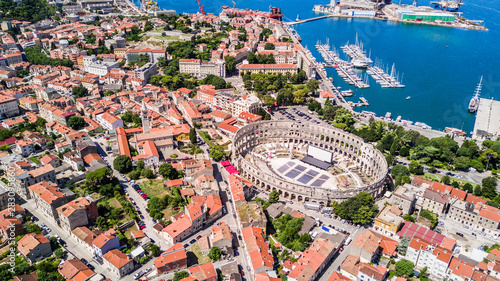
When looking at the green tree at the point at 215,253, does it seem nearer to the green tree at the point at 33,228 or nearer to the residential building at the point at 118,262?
the residential building at the point at 118,262

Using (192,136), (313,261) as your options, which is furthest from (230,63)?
(313,261)

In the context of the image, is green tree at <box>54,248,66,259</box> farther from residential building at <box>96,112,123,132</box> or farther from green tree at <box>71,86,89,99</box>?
green tree at <box>71,86,89,99</box>

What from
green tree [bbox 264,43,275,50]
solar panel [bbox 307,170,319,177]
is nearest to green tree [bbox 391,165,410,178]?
solar panel [bbox 307,170,319,177]

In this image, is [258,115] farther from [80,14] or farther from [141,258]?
[80,14]

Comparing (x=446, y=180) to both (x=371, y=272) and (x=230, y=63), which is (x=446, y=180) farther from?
(x=230, y=63)

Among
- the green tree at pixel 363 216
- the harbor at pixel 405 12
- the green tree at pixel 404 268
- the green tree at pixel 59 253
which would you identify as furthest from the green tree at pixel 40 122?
the harbor at pixel 405 12

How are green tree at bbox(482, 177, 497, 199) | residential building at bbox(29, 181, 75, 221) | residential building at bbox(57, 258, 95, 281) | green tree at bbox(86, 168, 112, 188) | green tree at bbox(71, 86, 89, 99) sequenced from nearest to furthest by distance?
1. residential building at bbox(57, 258, 95, 281)
2. residential building at bbox(29, 181, 75, 221)
3. green tree at bbox(86, 168, 112, 188)
4. green tree at bbox(482, 177, 497, 199)
5. green tree at bbox(71, 86, 89, 99)
